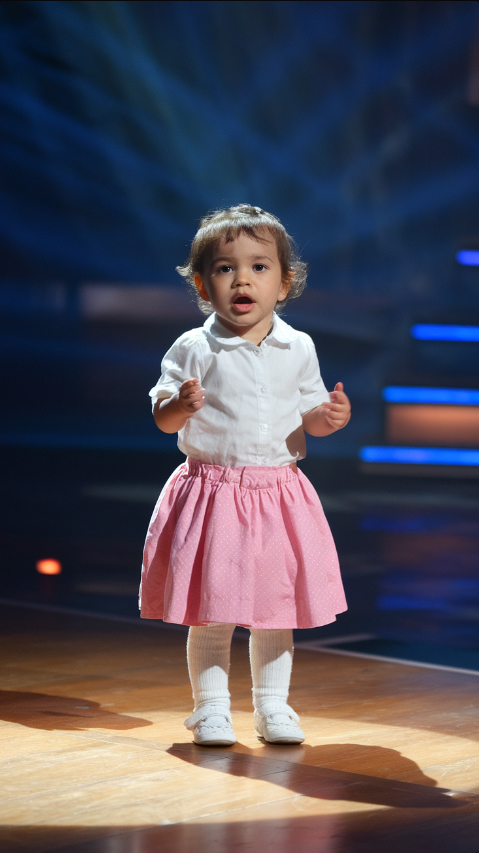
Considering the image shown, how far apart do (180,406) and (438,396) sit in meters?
4.99

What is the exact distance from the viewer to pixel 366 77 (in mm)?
7227

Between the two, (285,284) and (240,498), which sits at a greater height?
Answer: (285,284)

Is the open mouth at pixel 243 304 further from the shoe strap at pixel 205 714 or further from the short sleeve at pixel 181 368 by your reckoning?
the shoe strap at pixel 205 714

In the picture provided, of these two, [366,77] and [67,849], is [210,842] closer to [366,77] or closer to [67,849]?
[67,849]

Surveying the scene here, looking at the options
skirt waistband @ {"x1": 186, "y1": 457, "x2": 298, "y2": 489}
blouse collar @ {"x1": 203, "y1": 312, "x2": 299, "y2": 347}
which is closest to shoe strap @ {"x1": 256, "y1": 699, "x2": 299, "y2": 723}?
skirt waistband @ {"x1": 186, "y1": 457, "x2": 298, "y2": 489}

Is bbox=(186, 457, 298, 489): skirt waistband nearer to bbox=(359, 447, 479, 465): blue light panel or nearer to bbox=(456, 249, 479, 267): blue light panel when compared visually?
bbox=(359, 447, 479, 465): blue light panel

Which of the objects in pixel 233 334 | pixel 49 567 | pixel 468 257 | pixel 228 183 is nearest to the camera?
pixel 233 334

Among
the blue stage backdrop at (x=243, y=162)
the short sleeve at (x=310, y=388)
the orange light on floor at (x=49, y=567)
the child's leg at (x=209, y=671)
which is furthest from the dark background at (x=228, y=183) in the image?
A: the child's leg at (x=209, y=671)

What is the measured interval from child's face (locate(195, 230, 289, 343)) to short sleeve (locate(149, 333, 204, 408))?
8 centimetres

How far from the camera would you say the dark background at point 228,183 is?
7.08 meters

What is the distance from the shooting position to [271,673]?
6.35ft

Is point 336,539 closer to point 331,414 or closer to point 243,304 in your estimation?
point 331,414

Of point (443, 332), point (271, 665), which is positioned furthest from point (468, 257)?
point (271, 665)

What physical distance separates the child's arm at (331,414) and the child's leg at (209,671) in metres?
0.37
